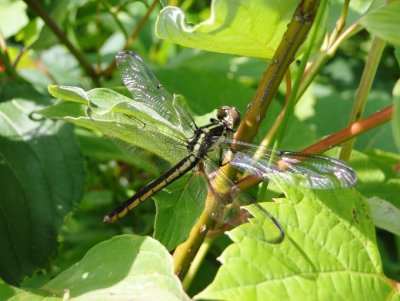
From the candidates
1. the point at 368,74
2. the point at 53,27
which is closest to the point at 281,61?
the point at 368,74

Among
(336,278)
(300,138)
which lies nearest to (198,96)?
(300,138)

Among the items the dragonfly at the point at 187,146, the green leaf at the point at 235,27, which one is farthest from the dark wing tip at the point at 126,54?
the green leaf at the point at 235,27

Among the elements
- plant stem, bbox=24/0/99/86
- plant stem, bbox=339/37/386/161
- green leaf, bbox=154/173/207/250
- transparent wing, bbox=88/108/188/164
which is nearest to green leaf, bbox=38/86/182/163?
transparent wing, bbox=88/108/188/164

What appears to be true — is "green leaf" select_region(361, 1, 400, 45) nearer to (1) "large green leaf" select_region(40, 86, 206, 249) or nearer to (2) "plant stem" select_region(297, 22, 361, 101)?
(2) "plant stem" select_region(297, 22, 361, 101)

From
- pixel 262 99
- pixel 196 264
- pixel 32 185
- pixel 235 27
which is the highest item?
pixel 235 27

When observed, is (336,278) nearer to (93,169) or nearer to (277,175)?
(277,175)

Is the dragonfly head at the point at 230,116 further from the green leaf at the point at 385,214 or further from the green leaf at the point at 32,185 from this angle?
the green leaf at the point at 32,185

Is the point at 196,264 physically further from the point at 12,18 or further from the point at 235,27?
the point at 12,18
